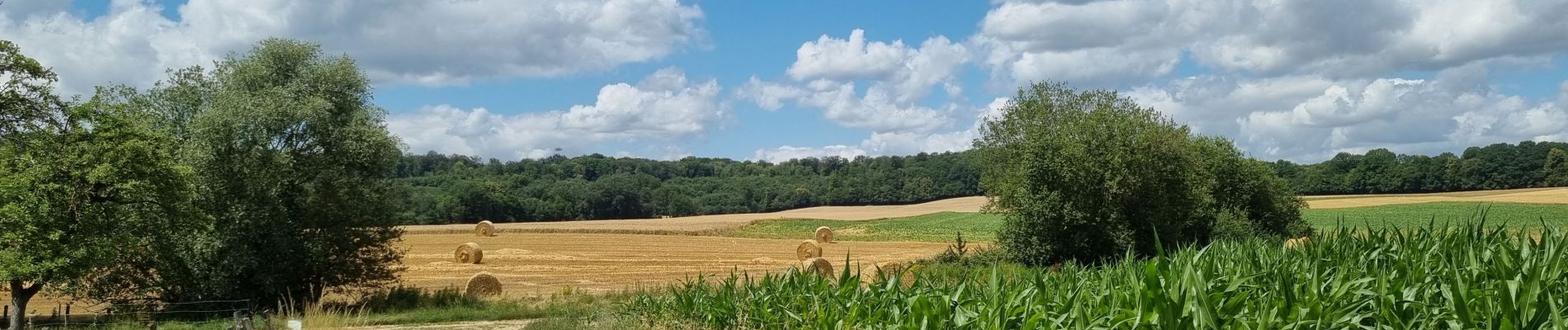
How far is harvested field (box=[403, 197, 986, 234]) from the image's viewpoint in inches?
2702

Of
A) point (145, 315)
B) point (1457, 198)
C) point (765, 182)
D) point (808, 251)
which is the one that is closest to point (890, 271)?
point (145, 315)

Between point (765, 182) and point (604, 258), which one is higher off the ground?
point (765, 182)

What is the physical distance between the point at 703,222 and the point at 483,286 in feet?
179

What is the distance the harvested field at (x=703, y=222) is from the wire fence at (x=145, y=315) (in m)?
26.6

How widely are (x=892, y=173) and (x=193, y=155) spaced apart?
105246 millimetres

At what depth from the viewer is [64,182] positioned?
18375mm

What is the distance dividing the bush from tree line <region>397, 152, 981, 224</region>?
59.3 metres

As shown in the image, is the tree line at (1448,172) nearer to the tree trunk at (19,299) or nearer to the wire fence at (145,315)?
the wire fence at (145,315)

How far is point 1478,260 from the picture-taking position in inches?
292

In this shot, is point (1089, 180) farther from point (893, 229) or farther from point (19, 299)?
point (893, 229)

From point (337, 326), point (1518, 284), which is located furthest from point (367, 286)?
point (1518, 284)

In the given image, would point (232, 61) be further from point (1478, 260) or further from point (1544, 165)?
point (1544, 165)

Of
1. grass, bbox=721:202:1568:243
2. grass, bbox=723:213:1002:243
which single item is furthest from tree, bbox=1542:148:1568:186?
grass, bbox=723:213:1002:243

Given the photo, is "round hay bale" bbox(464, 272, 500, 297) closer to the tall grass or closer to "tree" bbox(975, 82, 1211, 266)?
"tree" bbox(975, 82, 1211, 266)
